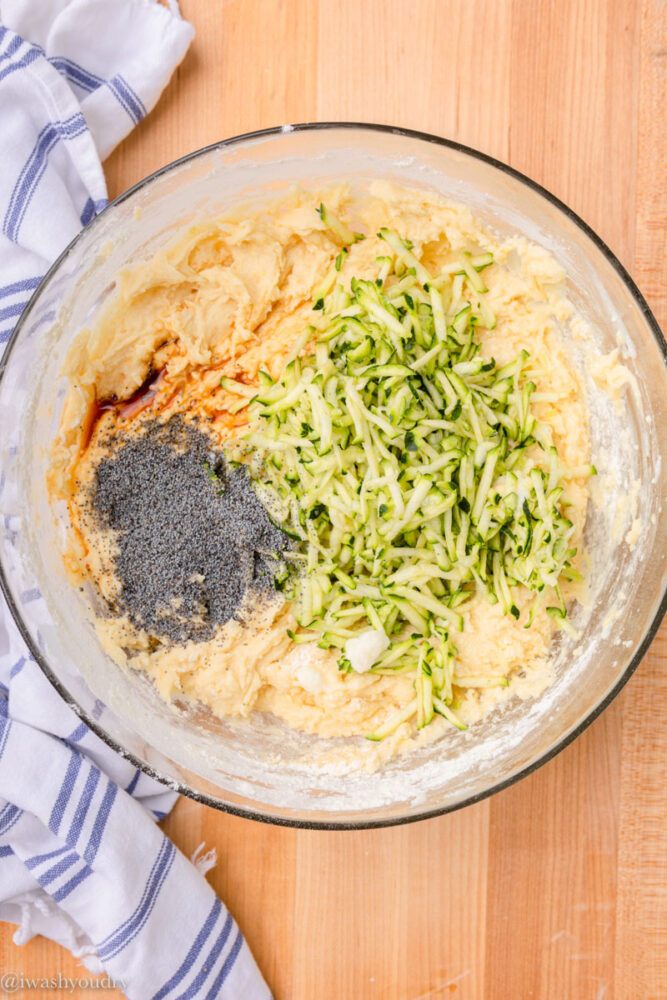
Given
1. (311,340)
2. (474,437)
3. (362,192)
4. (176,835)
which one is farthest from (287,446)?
(176,835)

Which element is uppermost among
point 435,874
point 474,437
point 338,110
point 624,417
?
point 338,110

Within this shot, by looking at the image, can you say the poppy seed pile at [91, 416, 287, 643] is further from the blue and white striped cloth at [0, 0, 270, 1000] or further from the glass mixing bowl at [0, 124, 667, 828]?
the blue and white striped cloth at [0, 0, 270, 1000]

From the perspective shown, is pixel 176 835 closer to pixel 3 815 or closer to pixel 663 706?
pixel 3 815

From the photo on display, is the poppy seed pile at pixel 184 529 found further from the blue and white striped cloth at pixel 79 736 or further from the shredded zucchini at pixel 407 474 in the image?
the blue and white striped cloth at pixel 79 736

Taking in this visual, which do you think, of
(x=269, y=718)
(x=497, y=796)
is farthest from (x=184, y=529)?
(x=497, y=796)

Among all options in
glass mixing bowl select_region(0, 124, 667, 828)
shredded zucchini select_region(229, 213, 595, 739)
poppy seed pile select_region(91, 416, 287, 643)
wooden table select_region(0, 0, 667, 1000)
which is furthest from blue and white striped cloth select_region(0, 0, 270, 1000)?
shredded zucchini select_region(229, 213, 595, 739)

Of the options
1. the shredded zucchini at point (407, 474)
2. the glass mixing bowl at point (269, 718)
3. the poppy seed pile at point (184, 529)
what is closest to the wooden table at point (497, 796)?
the glass mixing bowl at point (269, 718)
